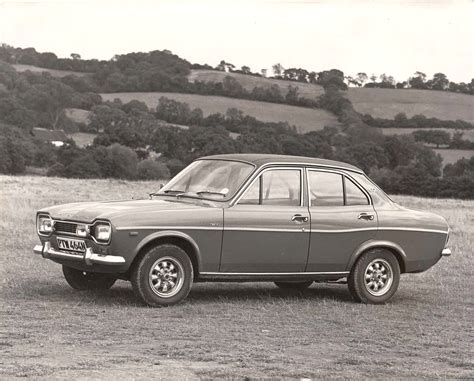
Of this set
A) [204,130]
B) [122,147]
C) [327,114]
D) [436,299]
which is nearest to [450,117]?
[327,114]

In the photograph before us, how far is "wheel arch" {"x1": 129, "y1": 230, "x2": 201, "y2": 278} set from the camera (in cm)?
950

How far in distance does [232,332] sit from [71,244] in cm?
242

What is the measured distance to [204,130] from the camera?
2279 inches

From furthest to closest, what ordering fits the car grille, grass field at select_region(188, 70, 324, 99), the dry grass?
1. grass field at select_region(188, 70, 324, 99)
2. the dry grass
3. the car grille

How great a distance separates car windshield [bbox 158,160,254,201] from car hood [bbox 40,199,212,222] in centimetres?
19

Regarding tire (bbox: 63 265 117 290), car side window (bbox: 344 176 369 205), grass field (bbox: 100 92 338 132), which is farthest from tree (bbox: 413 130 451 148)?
tire (bbox: 63 265 117 290)

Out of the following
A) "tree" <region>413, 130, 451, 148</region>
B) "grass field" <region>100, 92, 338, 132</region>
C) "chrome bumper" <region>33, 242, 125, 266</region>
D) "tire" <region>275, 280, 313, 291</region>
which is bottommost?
"tire" <region>275, 280, 313, 291</region>

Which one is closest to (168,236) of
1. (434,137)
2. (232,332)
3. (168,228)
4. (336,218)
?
(168,228)

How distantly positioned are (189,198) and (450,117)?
55112mm

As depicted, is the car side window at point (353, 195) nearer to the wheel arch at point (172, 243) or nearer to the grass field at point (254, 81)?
the wheel arch at point (172, 243)

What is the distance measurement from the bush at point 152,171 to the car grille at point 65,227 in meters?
39.9

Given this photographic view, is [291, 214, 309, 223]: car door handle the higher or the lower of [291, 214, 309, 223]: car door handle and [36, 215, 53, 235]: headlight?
the higher

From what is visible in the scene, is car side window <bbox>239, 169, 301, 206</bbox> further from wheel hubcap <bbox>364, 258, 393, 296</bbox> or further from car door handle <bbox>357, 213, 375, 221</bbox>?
wheel hubcap <bbox>364, 258, 393, 296</bbox>

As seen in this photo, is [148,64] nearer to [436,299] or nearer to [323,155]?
[323,155]
